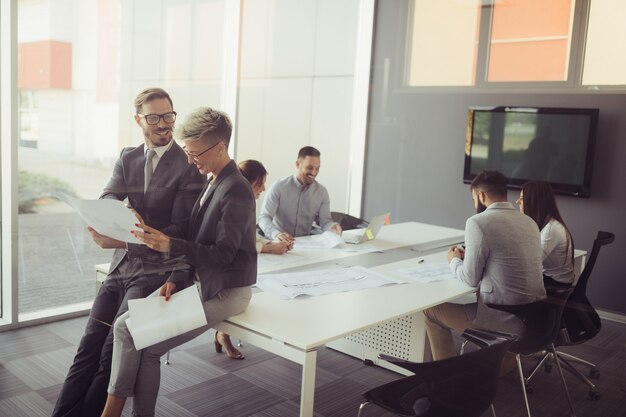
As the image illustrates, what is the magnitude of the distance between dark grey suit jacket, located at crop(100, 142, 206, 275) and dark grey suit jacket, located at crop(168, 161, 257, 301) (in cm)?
6

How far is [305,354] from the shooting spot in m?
1.92

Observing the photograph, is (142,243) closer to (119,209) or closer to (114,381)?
(119,209)

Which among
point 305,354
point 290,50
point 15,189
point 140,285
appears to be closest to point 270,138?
point 290,50

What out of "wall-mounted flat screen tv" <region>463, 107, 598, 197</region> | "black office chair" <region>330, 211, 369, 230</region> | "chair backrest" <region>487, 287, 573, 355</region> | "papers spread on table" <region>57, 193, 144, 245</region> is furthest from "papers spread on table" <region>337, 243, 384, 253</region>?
"papers spread on table" <region>57, 193, 144, 245</region>

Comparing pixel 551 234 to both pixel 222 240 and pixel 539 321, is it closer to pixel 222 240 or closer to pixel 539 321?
pixel 539 321

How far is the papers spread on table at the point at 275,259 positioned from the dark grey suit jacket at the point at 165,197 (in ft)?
2.47

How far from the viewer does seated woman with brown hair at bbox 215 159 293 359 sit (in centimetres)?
328

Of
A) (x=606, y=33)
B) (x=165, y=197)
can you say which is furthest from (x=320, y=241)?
(x=606, y=33)

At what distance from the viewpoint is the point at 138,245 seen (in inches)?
88.3

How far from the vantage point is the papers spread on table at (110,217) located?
210 centimetres

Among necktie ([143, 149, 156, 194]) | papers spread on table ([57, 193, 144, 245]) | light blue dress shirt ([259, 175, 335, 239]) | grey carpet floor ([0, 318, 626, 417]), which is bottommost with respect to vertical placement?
grey carpet floor ([0, 318, 626, 417])

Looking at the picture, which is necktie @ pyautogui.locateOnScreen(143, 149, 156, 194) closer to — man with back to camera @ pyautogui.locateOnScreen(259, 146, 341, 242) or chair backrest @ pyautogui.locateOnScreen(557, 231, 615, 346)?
man with back to camera @ pyautogui.locateOnScreen(259, 146, 341, 242)

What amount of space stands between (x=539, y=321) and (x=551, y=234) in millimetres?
631

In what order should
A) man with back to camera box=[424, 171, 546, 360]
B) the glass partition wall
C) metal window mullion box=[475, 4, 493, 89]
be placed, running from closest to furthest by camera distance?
1. man with back to camera box=[424, 171, 546, 360]
2. the glass partition wall
3. metal window mullion box=[475, 4, 493, 89]
